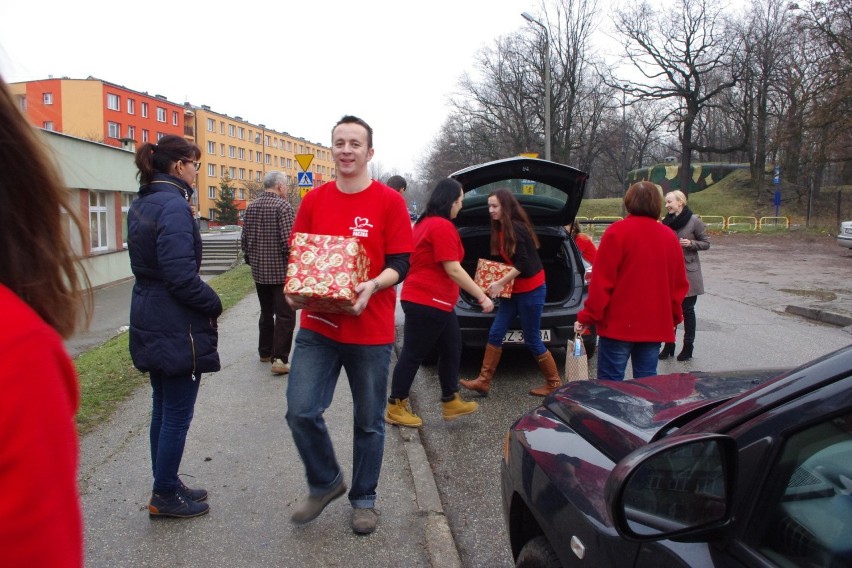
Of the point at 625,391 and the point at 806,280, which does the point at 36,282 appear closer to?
the point at 625,391

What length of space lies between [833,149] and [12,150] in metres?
33.0

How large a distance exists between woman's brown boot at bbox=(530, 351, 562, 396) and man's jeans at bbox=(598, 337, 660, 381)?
1.42 m

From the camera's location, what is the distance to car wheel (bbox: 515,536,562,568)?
2.03 metres

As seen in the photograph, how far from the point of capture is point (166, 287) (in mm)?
3131

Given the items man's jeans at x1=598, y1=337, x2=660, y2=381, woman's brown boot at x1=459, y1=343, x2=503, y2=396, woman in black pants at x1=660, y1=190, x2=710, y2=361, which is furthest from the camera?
woman in black pants at x1=660, y1=190, x2=710, y2=361

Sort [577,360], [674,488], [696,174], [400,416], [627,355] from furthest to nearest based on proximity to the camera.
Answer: [696,174], [577,360], [400,416], [627,355], [674,488]

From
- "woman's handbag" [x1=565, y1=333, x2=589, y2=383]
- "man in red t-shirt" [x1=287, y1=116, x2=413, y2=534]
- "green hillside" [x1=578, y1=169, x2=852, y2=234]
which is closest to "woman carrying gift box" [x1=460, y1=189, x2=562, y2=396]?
"woman's handbag" [x1=565, y1=333, x2=589, y2=383]

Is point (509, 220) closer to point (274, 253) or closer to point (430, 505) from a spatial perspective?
point (274, 253)

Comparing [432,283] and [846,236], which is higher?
[846,236]

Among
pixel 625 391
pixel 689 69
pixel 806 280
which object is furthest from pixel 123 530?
pixel 689 69

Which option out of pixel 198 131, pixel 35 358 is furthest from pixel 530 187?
pixel 198 131

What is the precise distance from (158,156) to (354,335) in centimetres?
136

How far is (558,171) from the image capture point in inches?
242

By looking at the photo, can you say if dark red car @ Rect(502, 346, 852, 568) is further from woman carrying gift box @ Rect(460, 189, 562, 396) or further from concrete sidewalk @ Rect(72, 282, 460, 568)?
woman carrying gift box @ Rect(460, 189, 562, 396)
